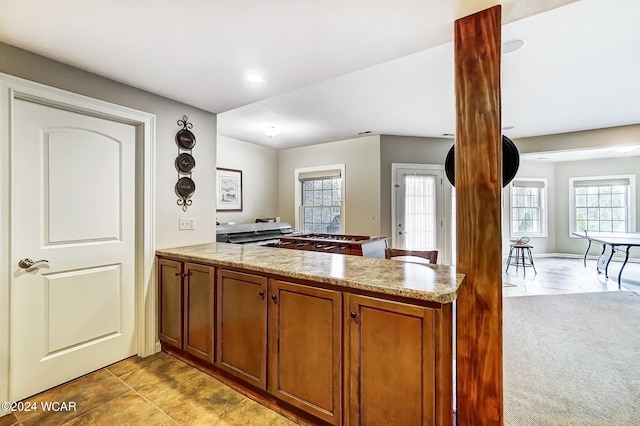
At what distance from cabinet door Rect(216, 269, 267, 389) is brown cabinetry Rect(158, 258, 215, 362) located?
0.11 meters

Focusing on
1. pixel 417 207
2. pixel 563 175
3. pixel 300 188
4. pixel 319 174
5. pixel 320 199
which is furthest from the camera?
pixel 563 175

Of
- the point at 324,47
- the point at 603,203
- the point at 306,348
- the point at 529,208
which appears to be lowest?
the point at 306,348

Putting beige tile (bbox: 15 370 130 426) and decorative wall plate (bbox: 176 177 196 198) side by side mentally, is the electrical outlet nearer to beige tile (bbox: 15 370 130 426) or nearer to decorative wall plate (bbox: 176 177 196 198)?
decorative wall plate (bbox: 176 177 196 198)

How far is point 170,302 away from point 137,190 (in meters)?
0.98

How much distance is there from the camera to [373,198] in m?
5.33

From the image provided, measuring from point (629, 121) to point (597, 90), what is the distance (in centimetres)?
195

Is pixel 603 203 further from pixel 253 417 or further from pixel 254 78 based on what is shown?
pixel 253 417

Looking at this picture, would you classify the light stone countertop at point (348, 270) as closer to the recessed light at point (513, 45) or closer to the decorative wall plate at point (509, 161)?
the decorative wall plate at point (509, 161)

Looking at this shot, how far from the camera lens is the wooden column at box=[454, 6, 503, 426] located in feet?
4.80

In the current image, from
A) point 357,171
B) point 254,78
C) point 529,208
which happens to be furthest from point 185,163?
point 529,208

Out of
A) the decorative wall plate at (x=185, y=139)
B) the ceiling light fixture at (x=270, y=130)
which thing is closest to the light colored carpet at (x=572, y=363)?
the decorative wall plate at (x=185, y=139)

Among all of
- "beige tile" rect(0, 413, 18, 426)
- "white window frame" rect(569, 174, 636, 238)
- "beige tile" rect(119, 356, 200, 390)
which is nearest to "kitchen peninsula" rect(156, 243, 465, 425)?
"beige tile" rect(119, 356, 200, 390)

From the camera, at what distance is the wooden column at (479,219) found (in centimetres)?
146

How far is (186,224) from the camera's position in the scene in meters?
2.79
